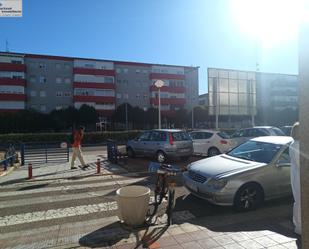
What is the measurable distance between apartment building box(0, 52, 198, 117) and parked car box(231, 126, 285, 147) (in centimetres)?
4170

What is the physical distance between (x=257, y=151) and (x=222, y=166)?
4.07 ft

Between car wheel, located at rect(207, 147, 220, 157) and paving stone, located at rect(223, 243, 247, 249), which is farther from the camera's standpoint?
car wheel, located at rect(207, 147, 220, 157)

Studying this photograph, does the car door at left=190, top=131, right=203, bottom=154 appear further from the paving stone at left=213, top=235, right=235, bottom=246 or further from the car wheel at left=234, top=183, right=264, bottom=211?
the paving stone at left=213, top=235, right=235, bottom=246

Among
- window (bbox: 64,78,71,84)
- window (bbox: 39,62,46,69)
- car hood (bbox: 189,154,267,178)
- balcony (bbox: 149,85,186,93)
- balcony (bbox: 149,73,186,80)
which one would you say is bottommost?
car hood (bbox: 189,154,267,178)

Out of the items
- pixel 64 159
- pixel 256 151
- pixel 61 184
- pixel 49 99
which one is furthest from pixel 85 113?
pixel 256 151

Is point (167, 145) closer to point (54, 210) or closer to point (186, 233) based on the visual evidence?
point (54, 210)

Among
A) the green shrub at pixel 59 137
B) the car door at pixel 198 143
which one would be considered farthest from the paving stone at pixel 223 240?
the green shrub at pixel 59 137

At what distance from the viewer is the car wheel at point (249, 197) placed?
5781 mm

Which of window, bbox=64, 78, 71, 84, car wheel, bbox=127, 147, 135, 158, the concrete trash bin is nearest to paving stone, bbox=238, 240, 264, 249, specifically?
the concrete trash bin

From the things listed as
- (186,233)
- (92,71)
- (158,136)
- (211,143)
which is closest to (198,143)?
(211,143)

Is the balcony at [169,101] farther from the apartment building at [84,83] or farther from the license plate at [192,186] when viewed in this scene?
the license plate at [192,186]

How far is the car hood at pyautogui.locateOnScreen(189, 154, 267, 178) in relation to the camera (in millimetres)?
5968

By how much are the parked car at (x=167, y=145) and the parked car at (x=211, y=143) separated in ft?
4.15

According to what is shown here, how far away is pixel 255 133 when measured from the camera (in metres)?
15.7
